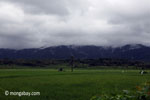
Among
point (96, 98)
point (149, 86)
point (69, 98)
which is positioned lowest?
point (69, 98)

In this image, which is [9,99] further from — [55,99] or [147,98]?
[147,98]

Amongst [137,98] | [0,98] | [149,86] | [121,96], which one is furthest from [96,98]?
[0,98]

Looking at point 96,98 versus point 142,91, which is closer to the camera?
point 142,91

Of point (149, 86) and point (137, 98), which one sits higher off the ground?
point (149, 86)

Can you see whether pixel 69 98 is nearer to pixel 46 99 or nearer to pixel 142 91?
pixel 46 99

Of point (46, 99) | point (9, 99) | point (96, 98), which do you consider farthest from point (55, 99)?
point (96, 98)

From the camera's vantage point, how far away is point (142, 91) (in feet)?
11.4

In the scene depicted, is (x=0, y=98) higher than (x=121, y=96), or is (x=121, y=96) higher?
(x=121, y=96)

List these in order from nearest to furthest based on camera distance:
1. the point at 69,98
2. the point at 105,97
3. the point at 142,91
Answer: the point at 142,91 < the point at 105,97 < the point at 69,98

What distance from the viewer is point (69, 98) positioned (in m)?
18.5

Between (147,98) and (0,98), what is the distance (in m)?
16.7

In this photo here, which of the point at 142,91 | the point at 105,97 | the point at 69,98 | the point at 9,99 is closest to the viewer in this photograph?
the point at 142,91

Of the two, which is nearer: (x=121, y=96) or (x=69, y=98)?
(x=121, y=96)

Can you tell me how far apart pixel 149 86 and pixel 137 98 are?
0.31 m
